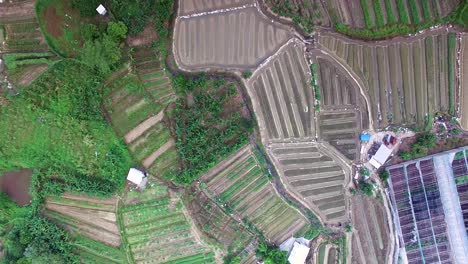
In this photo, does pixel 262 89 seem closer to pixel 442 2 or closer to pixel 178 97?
pixel 178 97

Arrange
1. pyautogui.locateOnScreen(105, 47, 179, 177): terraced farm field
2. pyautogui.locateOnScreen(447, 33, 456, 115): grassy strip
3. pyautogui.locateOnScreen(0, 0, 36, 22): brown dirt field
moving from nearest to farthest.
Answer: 1. pyautogui.locateOnScreen(0, 0, 36, 22): brown dirt field
2. pyautogui.locateOnScreen(105, 47, 179, 177): terraced farm field
3. pyautogui.locateOnScreen(447, 33, 456, 115): grassy strip

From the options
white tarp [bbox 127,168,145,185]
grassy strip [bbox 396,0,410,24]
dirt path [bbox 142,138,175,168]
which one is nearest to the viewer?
white tarp [bbox 127,168,145,185]

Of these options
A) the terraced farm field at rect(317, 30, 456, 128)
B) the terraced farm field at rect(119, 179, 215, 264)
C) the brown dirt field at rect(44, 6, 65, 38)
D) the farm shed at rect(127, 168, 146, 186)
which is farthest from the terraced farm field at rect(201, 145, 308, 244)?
the brown dirt field at rect(44, 6, 65, 38)

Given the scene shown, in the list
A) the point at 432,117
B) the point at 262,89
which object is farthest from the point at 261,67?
the point at 432,117

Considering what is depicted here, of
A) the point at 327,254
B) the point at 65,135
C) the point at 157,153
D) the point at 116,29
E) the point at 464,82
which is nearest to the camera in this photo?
the point at 116,29

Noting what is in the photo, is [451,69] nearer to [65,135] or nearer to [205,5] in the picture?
[205,5]

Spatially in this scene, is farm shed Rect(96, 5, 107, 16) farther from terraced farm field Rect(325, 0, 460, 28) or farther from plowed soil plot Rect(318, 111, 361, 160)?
plowed soil plot Rect(318, 111, 361, 160)

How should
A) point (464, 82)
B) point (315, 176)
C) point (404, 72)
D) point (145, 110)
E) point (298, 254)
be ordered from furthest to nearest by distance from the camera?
point (315, 176) → point (404, 72) → point (464, 82) → point (298, 254) → point (145, 110)

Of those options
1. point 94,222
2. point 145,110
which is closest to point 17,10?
point 145,110
